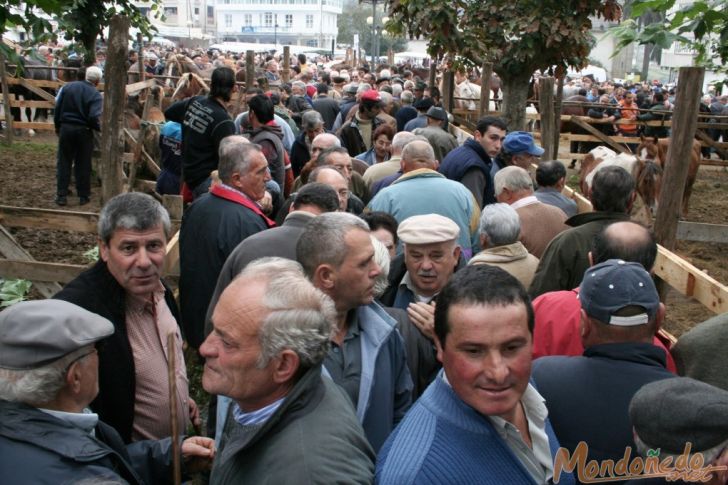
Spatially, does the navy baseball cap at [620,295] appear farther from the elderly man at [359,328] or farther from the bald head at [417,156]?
the bald head at [417,156]

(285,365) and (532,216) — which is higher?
(285,365)

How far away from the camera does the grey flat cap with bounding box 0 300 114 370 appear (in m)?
2.35

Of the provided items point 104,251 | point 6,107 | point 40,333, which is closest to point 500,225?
point 104,251

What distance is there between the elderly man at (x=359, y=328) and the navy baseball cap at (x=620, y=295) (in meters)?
0.82

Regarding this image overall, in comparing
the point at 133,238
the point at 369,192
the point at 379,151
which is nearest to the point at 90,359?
the point at 133,238

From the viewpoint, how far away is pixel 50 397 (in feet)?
7.84

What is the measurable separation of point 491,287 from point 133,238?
1.88 m

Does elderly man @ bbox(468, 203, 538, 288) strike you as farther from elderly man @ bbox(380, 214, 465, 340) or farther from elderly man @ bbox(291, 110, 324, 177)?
elderly man @ bbox(291, 110, 324, 177)

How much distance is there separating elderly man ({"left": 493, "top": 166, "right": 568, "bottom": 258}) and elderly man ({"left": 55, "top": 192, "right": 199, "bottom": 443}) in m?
2.85

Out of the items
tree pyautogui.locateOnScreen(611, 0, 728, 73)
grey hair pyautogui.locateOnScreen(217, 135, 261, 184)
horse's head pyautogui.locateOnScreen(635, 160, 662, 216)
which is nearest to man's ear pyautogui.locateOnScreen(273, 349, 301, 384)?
grey hair pyautogui.locateOnScreen(217, 135, 261, 184)

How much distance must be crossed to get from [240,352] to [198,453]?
0.92 m

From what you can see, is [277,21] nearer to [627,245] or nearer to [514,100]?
[514,100]

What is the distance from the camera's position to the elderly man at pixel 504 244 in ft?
14.6

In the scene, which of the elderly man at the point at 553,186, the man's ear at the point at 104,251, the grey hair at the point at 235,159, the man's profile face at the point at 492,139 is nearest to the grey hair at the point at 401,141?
the man's profile face at the point at 492,139
